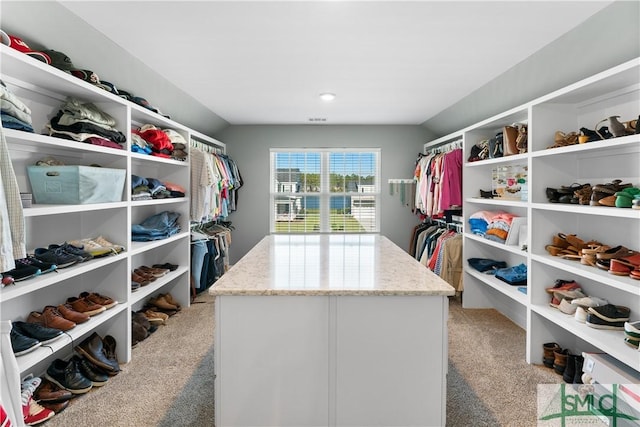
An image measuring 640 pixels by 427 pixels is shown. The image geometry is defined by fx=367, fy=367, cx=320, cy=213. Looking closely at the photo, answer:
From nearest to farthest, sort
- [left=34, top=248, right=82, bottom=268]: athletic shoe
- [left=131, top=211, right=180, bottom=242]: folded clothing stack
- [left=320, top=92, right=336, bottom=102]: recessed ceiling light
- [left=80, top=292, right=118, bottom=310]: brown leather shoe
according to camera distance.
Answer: [left=34, top=248, right=82, bottom=268]: athletic shoe < [left=80, top=292, right=118, bottom=310]: brown leather shoe < [left=131, top=211, right=180, bottom=242]: folded clothing stack < [left=320, top=92, right=336, bottom=102]: recessed ceiling light

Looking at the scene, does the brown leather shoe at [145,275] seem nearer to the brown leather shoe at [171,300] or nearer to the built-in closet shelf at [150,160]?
the brown leather shoe at [171,300]

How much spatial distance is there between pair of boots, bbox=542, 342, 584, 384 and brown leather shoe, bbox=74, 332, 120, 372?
2.99 metres

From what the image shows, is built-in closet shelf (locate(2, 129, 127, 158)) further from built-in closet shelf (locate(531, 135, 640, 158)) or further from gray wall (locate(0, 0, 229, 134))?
built-in closet shelf (locate(531, 135, 640, 158))

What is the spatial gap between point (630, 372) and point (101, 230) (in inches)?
135

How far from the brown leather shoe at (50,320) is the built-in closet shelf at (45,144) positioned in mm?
991

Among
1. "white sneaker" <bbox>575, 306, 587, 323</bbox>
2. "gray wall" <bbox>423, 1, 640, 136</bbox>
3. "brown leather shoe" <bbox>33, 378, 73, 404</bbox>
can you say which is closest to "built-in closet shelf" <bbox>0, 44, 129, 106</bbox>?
"brown leather shoe" <bbox>33, 378, 73, 404</bbox>

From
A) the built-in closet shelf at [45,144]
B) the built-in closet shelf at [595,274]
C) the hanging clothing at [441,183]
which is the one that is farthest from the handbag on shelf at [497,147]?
the built-in closet shelf at [45,144]

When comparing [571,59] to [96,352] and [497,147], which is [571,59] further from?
[96,352]

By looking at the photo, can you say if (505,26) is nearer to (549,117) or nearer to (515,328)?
(549,117)

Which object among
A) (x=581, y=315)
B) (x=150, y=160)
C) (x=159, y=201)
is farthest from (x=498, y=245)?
(x=150, y=160)

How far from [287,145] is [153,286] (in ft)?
10.5

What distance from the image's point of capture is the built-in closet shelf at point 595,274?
190cm

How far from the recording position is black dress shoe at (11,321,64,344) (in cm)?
202

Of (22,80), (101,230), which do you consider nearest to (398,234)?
(101,230)
